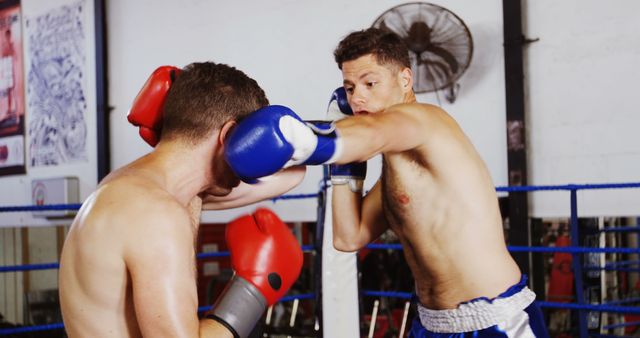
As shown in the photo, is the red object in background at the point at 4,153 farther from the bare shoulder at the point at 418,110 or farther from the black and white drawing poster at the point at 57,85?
the bare shoulder at the point at 418,110

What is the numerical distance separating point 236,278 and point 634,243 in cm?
822

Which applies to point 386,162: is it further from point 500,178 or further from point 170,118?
point 500,178

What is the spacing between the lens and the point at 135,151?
610 cm

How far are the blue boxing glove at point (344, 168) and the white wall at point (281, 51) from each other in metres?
2.40

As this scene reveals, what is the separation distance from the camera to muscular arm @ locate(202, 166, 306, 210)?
1.92m

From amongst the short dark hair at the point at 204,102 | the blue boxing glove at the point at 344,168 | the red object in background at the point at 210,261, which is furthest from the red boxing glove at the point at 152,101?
the red object in background at the point at 210,261

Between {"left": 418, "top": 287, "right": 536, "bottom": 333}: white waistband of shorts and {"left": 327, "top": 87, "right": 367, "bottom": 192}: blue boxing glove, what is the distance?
0.48 m

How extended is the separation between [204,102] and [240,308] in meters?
0.45

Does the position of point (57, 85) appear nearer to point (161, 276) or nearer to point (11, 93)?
point (11, 93)

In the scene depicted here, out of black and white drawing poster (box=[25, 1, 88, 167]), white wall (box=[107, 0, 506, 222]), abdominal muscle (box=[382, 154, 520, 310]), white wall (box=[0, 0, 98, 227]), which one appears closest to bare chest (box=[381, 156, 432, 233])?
abdominal muscle (box=[382, 154, 520, 310])

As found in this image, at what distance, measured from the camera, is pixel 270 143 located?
1.26 metres

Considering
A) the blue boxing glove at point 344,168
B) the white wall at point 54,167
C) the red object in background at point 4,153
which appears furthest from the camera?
the red object in background at point 4,153

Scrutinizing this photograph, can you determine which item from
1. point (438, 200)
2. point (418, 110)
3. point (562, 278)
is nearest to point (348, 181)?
point (438, 200)

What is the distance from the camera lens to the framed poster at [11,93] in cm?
717
